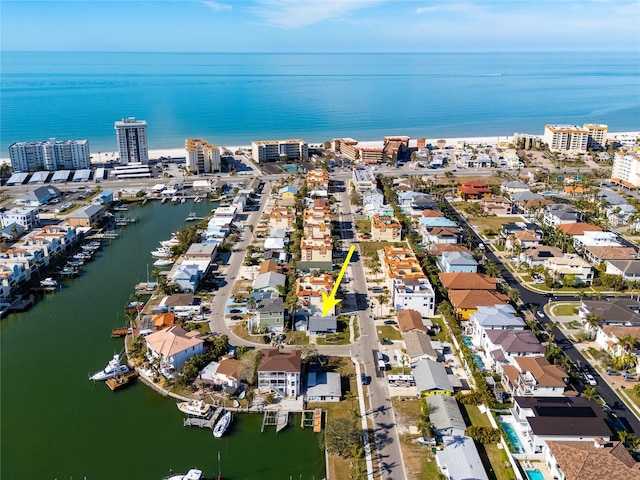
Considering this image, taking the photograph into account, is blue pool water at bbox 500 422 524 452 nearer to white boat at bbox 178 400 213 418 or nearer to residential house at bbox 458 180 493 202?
white boat at bbox 178 400 213 418

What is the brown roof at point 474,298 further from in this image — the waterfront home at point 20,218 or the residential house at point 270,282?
the waterfront home at point 20,218

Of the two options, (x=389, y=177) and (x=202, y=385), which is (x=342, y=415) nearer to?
(x=202, y=385)

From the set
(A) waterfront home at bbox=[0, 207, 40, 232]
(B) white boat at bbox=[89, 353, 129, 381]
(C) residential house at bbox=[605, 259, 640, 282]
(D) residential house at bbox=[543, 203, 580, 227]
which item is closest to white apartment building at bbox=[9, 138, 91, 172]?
(A) waterfront home at bbox=[0, 207, 40, 232]

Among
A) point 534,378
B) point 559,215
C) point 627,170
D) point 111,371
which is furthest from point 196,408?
point 627,170

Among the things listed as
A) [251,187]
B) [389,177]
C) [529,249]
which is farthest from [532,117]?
[529,249]

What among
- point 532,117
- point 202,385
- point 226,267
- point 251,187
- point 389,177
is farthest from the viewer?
point 532,117

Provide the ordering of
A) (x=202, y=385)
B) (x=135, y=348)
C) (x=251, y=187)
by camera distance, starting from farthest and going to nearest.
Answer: (x=251, y=187) < (x=135, y=348) < (x=202, y=385)

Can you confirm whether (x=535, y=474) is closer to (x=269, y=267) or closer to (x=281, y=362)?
(x=281, y=362)

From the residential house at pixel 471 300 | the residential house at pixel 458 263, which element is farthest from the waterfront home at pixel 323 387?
the residential house at pixel 458 263
